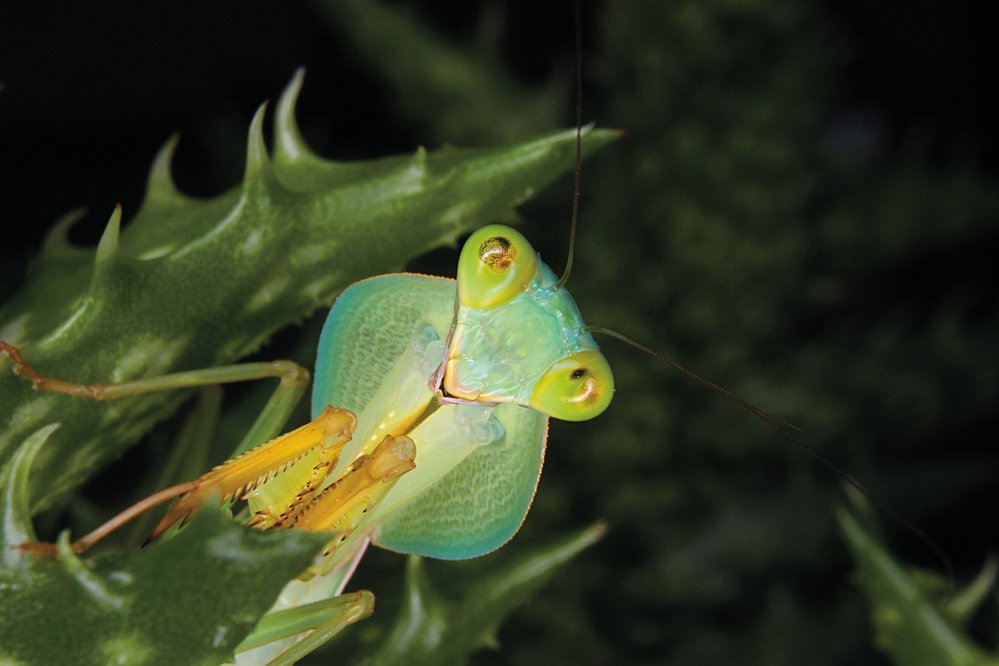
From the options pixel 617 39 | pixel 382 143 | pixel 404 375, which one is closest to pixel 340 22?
pixel 382 143

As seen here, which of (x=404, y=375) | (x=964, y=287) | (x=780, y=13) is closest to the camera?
(x=404, y=375)

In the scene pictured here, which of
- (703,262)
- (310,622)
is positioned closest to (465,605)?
(310,622)

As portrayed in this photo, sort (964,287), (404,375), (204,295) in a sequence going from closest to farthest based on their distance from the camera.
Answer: (204,295) → (404,375) → (964,287)

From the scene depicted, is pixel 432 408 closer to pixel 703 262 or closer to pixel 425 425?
pixel 425 425

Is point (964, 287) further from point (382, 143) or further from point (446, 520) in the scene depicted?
point (446, 520)

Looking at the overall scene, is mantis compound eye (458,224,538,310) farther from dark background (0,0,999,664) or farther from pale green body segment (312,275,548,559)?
dark background (0,0,999,664)

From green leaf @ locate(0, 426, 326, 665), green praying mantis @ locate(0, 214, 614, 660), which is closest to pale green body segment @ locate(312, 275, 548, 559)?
green praying mantis @ locate(0, 214, 614, 660)
